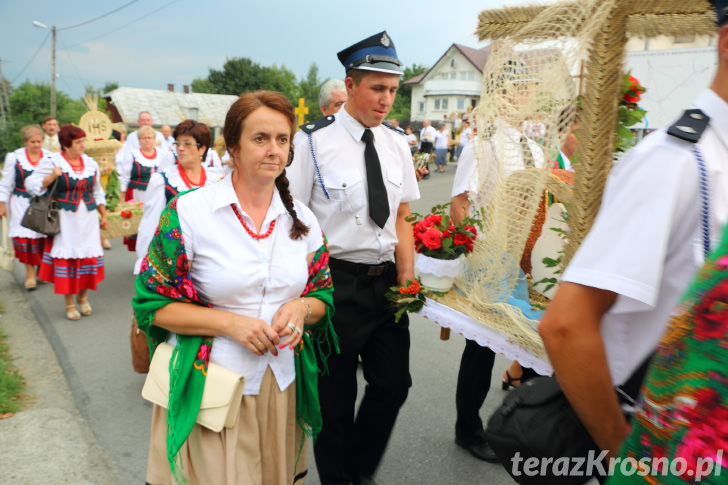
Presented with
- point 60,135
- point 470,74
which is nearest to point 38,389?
point 60,135

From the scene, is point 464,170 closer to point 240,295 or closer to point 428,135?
point 240,295

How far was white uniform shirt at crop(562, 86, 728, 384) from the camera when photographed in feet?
3.42

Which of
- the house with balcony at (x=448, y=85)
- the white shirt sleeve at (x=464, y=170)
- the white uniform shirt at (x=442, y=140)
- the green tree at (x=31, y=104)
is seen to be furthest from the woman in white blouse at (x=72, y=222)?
the house with balcony at (x=448, y=85)

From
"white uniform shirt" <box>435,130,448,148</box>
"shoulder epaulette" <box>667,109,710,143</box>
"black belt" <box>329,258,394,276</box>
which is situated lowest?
"black belt" <box>329,258,394,276</box>

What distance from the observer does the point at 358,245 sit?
283 cm

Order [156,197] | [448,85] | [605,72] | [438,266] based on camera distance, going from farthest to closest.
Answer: [448,85] < [156,197] < [438,266] < [605,72]

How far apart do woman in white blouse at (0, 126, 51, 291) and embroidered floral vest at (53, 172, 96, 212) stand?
2.39 ft

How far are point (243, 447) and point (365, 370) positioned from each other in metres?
0.99

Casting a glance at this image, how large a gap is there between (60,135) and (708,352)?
6543 mm

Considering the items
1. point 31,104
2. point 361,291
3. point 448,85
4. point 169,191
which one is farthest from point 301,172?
point 448,85

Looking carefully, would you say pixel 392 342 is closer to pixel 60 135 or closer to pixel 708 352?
pixel 708 352

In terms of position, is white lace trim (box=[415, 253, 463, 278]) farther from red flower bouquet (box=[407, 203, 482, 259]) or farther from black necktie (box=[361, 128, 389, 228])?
black necktie (box=[361, 128, 389, 228])

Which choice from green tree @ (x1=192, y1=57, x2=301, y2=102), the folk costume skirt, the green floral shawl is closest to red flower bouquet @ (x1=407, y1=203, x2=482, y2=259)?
the folk costume skirt

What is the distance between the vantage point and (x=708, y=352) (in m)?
0.79
